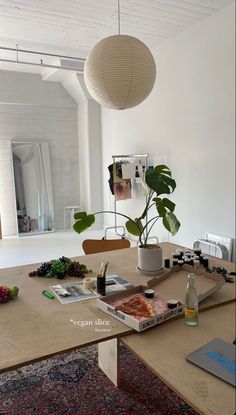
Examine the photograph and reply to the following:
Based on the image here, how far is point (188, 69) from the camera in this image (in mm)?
3580

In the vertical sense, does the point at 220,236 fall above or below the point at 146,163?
below

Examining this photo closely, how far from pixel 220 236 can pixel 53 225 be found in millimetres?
3352

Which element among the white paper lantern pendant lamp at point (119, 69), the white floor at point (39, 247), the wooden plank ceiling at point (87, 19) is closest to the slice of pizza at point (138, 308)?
the white paper lantern pendant lamp at point (119, 69)

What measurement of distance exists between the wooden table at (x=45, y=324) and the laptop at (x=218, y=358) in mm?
227

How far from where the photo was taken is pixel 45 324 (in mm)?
1303

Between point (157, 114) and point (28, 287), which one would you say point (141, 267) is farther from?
point (157, 114)

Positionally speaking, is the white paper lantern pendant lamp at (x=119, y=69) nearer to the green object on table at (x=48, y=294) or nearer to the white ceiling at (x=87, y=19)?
the green object on table at (x=48, y=294)

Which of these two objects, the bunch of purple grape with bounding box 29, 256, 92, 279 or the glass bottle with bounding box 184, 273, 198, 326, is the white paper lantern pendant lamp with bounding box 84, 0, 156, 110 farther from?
the glass bottle with bounding box 184, 273, 198, 326

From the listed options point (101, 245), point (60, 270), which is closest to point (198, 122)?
point (101, 245)

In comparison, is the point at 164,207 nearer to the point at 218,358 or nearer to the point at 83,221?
the point at 83,221

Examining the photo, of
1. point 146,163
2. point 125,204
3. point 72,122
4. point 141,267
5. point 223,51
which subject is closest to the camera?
→ point 141,267

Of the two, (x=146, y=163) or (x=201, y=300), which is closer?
(x=201, y=300)

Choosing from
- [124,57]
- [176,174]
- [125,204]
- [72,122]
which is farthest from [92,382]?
[72,122]

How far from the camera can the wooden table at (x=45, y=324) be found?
113 centimetres
